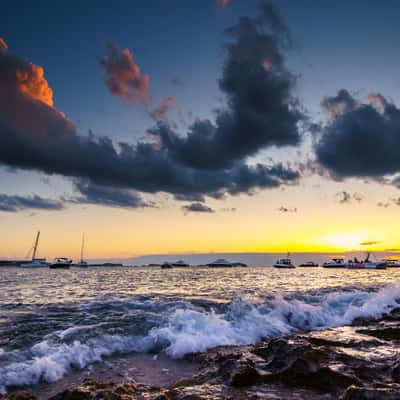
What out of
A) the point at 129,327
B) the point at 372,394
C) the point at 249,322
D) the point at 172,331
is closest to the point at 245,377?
the point at 372,394

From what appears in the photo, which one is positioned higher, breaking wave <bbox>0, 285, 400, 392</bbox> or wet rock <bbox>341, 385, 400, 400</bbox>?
wet rock <bbox>341, 385, 400, 400</bbox>

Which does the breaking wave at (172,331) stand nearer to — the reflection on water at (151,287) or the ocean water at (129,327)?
the ocean water at (129,327)

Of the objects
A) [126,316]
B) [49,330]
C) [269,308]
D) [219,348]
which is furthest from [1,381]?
[269,308]

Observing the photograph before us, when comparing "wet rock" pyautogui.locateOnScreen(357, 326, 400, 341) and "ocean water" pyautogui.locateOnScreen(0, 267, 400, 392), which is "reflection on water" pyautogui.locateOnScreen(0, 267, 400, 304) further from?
"wet rock" pyautogui.locateOnScreen(357, 326, 400, 341)

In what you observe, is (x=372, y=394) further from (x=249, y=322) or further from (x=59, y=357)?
(x=249, y=322)

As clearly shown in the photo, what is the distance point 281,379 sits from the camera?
21.8 feet

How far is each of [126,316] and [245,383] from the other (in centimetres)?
867

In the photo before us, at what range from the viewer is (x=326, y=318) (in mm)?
15547

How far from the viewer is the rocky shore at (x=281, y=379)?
18.6 ft

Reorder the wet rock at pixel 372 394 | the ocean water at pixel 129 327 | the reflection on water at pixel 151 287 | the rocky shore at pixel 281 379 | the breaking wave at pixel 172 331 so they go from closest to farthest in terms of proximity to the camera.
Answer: the wet rock at pixel 372 394, the rocky shore at pixel 281 379, the breaking wave at pixel 172 331, the ocean water at pixel 129 327, the reflection on water at pixel 151 287

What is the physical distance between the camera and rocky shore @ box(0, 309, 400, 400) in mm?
5684

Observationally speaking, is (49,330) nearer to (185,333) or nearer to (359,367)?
(185,333)

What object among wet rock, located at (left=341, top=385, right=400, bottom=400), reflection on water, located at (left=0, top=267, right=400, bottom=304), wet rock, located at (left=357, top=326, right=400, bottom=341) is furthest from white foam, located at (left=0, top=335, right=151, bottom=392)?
reflection on water, located at (left=0, top=267, right=400, bottom=304)

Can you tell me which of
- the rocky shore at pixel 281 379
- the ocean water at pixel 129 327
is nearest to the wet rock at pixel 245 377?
the rocky shore at pixel 281 379
